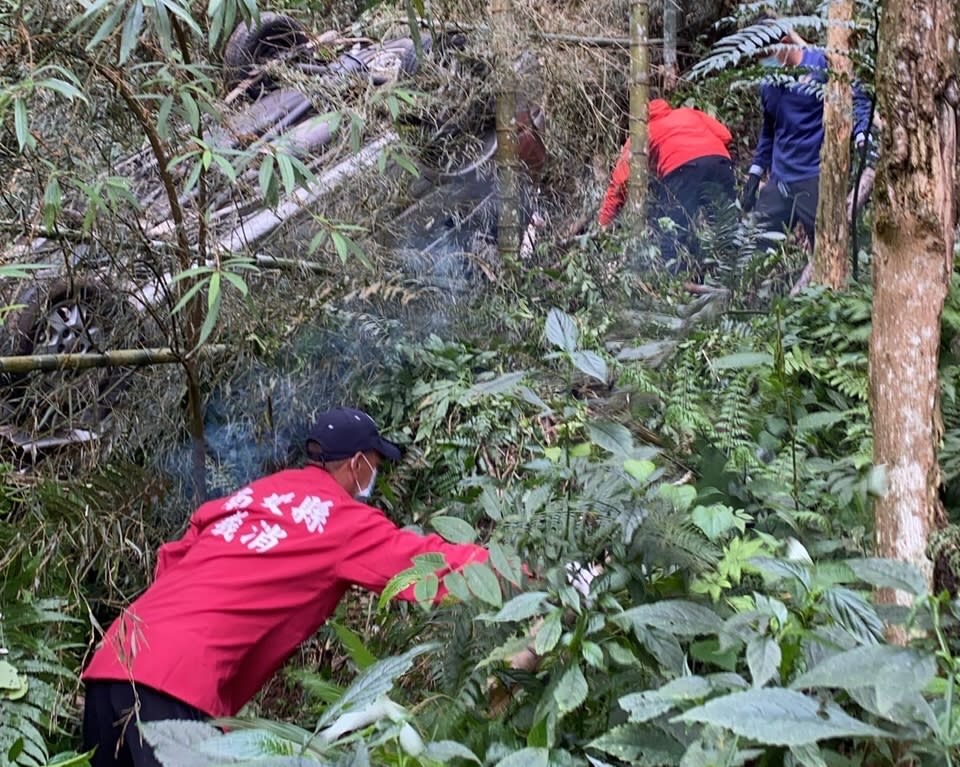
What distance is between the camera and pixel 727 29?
752 centimetres

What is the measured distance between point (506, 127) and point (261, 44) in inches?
56.2

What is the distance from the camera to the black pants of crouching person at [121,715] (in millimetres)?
2484

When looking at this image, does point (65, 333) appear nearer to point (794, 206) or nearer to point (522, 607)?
point (522, 607)

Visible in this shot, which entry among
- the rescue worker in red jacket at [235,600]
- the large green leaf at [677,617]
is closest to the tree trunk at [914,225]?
the large green leaf at [677,617]

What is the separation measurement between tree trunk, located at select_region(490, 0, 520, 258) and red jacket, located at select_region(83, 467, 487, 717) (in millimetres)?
2716

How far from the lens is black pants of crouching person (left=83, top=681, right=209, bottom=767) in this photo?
248 cm

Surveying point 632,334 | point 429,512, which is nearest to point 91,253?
point 429,512

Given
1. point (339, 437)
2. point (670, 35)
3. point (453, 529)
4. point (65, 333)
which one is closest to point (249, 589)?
point (339, 437)

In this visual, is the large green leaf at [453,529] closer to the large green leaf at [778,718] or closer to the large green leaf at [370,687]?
the large green leaf at [370,687]

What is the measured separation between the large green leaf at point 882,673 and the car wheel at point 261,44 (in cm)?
413

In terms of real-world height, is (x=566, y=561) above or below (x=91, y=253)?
below

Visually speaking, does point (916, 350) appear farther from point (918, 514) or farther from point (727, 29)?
point (727, 29)

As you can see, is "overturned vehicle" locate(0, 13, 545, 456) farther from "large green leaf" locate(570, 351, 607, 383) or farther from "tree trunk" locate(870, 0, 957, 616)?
"tree trunk" locate(870, 0, 957, 616)

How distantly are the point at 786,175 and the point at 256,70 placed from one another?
9.92ft
